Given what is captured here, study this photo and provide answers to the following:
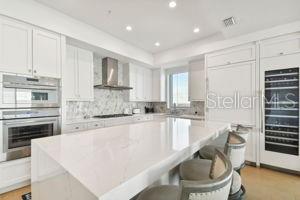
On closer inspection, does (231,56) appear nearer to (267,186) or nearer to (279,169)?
(279,169)

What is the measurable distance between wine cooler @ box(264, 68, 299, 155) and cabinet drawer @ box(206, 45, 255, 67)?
49 cm

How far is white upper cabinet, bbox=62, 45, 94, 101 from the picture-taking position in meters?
3.18

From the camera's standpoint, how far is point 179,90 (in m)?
5.24

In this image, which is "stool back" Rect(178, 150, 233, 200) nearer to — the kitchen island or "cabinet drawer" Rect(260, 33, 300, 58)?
the kitchen island

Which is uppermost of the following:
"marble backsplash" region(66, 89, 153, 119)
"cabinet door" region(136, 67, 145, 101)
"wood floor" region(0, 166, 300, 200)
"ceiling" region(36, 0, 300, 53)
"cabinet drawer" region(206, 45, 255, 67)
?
"ceiling" region(36, 0, 300, 53)

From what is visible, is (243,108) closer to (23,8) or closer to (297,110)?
(297,110)

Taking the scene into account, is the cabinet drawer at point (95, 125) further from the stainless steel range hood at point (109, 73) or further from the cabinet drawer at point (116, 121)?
the stainless steel range hood at point (109, 73)

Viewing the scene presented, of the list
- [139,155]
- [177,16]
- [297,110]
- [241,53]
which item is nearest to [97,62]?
[177,16]

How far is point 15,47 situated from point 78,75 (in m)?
1.19

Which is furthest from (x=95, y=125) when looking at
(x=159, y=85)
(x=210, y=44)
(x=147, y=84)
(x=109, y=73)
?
(x=210, y=44)

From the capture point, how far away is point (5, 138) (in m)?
2.13

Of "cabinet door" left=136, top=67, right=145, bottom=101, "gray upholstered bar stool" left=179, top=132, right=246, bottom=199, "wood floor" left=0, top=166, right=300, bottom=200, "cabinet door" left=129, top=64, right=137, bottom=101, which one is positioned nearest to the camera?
"gray upholstered bar stool" left=179, top=132, right=246, bottom=199

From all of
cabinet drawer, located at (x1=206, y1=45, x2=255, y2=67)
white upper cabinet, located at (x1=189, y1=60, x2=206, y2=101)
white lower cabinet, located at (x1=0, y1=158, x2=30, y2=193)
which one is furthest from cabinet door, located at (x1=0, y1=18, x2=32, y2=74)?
white upper cabinet, located at (x1=189, y1=60, x2=206, y2=101)

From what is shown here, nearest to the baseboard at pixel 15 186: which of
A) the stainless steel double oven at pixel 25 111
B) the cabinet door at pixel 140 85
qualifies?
the stainless steel double oven at pixel 25 111
